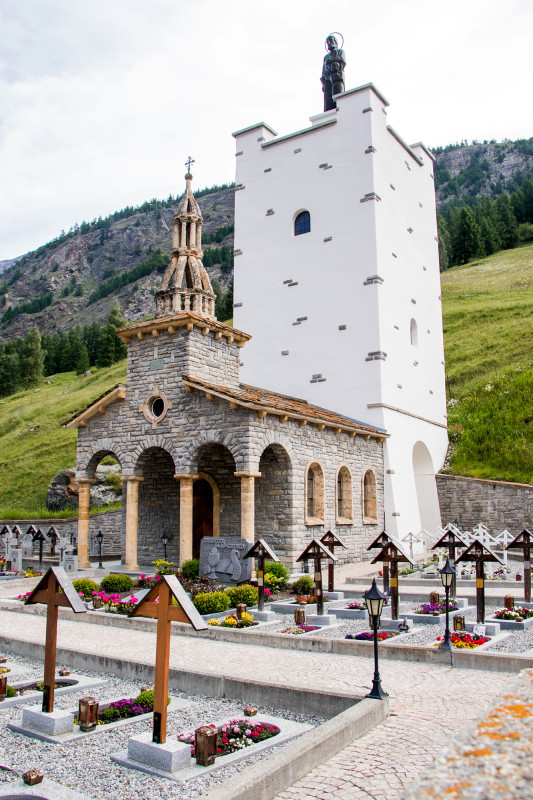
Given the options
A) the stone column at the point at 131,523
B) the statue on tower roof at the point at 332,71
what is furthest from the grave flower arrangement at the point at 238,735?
the statue on tower roof at the point at 332,71

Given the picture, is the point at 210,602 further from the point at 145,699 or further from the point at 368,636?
the point at 145,699

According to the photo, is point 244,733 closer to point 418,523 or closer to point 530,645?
point 530,645

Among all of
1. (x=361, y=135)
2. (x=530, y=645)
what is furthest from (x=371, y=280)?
(x=530, y=645)

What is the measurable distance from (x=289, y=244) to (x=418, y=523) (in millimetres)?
13557

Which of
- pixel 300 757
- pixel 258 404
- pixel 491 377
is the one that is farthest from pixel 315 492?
pixel 491 377

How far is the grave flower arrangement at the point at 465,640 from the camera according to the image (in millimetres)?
10211

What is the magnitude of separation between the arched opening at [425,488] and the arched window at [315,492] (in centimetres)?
834

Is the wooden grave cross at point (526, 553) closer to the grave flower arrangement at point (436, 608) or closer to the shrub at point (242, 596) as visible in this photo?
the grave flower arrangement at point (436, 608)

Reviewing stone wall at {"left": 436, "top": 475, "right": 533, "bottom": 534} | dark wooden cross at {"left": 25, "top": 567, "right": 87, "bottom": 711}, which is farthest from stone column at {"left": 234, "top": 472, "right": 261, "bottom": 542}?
stone wall at {"left": 436, "top": 475, "right": 533, "bottom": 534}

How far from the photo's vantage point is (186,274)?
22406 mm

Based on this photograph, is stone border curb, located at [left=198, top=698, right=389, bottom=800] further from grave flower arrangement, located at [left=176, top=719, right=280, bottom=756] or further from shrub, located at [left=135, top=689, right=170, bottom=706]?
shrub, located at [left=135, top=689, right=170, bottom=706]

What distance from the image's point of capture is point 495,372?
37250 millimetres

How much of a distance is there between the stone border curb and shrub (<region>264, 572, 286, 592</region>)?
9582 mm

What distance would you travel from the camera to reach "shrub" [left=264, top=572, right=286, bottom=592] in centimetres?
1645
